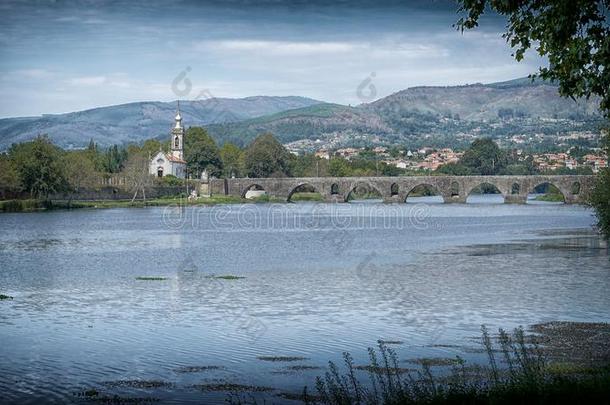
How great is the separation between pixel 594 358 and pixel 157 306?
15578 millimetres

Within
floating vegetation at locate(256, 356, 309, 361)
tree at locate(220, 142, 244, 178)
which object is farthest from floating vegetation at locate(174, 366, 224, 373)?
tree at locate(220, 142, 244, 178)

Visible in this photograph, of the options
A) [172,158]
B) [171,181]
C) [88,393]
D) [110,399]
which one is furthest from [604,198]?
[172,158]

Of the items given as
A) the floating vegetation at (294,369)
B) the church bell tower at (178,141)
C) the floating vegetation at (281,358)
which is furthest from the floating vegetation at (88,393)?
the church bell tower at (178,141)

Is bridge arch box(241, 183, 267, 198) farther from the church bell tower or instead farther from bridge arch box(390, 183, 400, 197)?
bridge arch box(390, 183, 400, 197)

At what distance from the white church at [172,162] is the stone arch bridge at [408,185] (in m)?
10.7

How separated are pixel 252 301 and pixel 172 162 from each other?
14379cm

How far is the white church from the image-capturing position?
174500 millimetres

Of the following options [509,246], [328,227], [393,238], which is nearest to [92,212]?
[328,227]

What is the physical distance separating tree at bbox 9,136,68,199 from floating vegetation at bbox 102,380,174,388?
94.4 metres

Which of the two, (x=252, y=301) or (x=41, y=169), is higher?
(x=41, y=169)

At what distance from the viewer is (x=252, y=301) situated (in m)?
34.4

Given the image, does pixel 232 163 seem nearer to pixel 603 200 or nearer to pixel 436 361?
pixel 603 200

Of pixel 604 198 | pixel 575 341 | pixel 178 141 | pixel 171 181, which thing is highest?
pixel 178 141

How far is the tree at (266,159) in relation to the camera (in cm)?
17988
